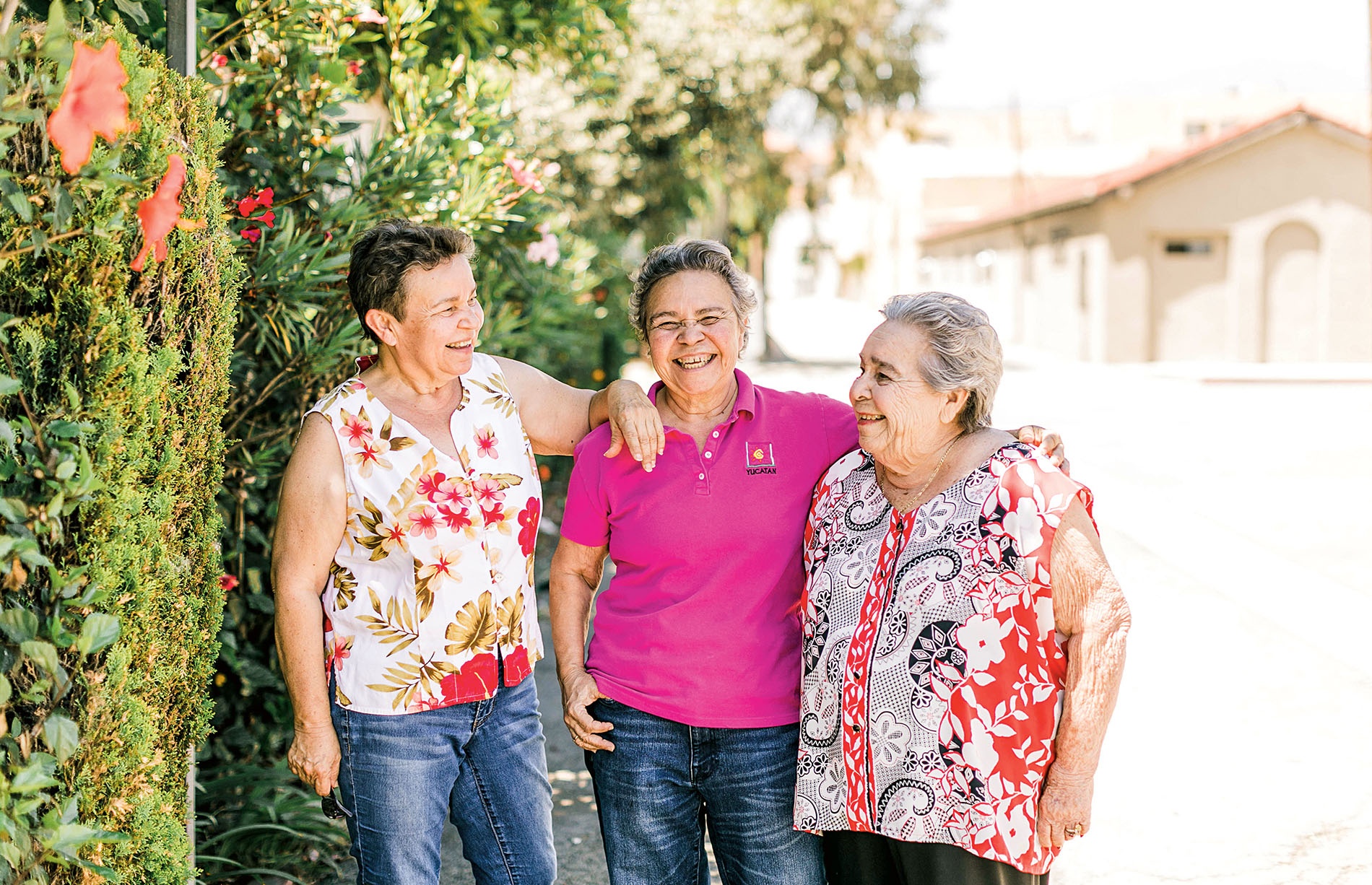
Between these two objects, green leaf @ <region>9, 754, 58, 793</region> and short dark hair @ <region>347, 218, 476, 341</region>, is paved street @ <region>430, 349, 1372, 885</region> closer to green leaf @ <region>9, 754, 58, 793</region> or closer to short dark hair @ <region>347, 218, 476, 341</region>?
short dark hair @ <region>347, 218, 476, 341</region>

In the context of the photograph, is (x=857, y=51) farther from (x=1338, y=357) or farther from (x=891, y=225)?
(x=891, y=225)

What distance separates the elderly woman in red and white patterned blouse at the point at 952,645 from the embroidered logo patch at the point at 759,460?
227 mm

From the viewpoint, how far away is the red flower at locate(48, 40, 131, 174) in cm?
157

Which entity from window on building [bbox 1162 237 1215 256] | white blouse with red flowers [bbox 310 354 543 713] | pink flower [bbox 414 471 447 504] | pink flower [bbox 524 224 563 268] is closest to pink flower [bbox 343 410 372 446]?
white blouse with red flowers [bbox 310 354 543 713]

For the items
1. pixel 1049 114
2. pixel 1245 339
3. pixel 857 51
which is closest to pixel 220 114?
pixel 857 51

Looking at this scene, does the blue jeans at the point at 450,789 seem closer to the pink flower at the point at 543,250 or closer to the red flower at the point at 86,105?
the red flower at the point at 86,105

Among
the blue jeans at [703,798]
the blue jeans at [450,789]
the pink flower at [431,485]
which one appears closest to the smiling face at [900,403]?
the blue jeans at [703,798]

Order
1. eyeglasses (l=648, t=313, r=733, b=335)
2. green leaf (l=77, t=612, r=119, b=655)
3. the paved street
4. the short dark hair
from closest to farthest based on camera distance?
green leaf (l=77, t=612, r=119, b=655) < the short dark hair < eyeglasses (l=648, t=313, r=733, b=335) < the paved street

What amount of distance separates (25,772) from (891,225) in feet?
179

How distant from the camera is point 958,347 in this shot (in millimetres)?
2307

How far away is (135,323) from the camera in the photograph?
1883 mm

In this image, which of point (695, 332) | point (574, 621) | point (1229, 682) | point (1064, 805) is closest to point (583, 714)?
point (574, 621)

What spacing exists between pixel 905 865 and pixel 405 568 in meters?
1.15

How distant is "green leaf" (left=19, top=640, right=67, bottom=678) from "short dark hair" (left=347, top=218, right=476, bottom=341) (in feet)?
3.29
